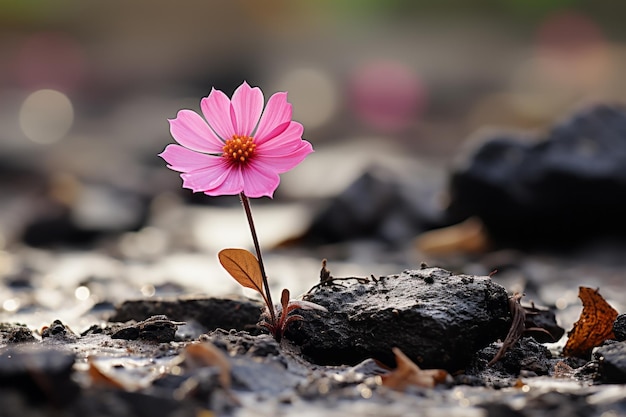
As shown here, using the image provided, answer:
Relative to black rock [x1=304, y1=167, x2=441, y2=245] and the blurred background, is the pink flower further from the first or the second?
black rock [x1=304, y1=167, x2=441, y2=245]

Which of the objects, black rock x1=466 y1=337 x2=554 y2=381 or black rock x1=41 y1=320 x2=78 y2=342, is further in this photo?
black rock x1=41 y1=320 x2=78 y2=342

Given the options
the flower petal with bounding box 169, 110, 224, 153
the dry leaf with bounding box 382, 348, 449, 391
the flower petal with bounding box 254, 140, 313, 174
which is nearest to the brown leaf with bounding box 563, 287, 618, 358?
the dry leaf with bounding box 382, 348, 449, 391

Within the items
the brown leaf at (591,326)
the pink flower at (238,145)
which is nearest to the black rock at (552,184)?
the brown leaf at (591,326)

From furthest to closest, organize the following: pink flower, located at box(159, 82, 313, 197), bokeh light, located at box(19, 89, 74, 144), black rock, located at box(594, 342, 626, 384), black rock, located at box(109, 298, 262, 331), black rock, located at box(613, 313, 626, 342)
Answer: bokeh light, located at box(19, 89, 74, 144) → black rock, located at box(109, 298, 262, 331) → black rock, located at box(613, 313, 626, 342) → pink flower, located at box(159, 82, 313, 197) → black rock, located at box(594, 342, 626, 384)

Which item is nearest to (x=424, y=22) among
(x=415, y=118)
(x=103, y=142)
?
(x=415, y=118)

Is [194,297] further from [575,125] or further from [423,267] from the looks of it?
[575,125]

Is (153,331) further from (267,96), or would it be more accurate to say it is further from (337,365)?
(267,96)
